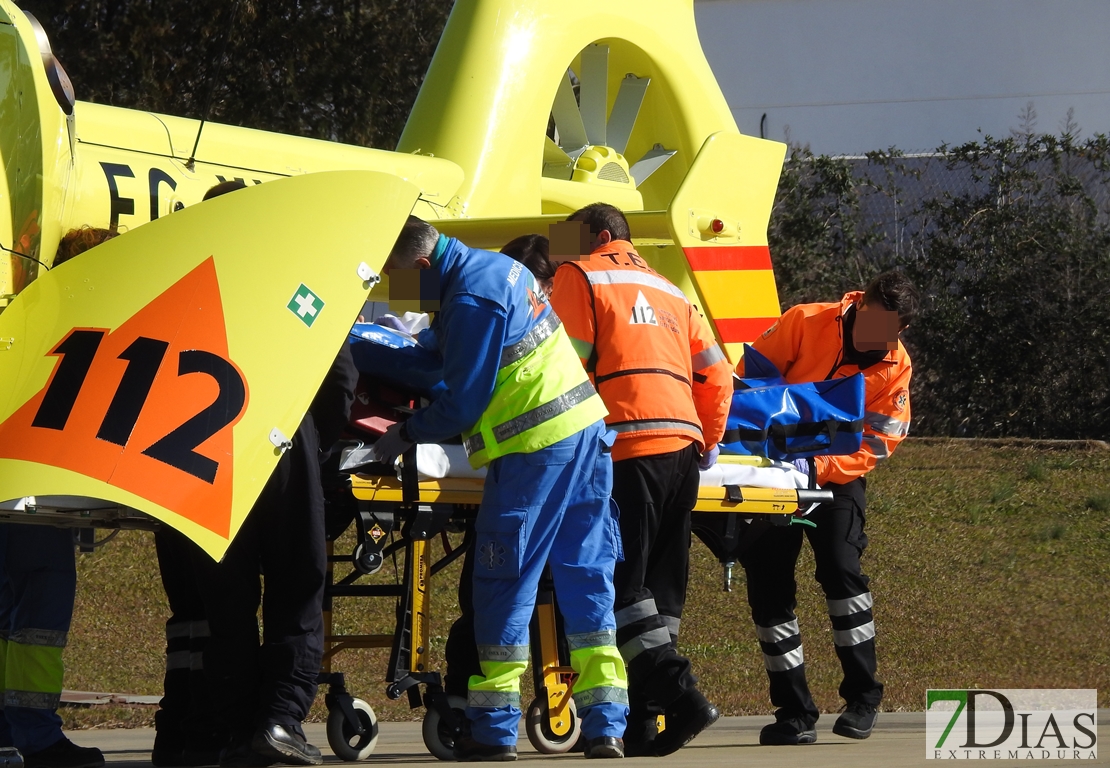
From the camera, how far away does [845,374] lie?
6.45m

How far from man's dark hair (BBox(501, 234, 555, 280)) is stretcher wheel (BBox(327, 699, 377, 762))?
1585 millimetres

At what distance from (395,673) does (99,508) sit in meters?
1.29

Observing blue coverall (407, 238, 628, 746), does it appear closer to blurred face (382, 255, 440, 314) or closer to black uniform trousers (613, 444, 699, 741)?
blurred face (382, 255, 440, 314)

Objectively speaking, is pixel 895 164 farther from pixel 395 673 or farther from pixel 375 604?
pixel 395 673

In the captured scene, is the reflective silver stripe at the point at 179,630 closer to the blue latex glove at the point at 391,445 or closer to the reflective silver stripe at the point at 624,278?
the blue latex glove at the point at 391,445

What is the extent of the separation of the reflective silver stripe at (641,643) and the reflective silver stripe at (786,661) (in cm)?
115

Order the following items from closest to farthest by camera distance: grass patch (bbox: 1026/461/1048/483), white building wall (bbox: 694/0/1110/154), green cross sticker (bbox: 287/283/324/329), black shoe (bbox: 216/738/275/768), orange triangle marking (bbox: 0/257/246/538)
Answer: orange triangle marking (bbox: 0/257/246/538)
green cross sticker (bbox: 287/283/324/329)
black shoe (bbox: 216/738/275/768)
grass patch (bbox: 1026/461/1048/483)
white building wall (bbox: 694/0/1110/154)

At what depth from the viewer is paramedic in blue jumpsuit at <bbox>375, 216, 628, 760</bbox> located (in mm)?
4703

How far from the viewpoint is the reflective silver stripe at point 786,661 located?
621 centimetres

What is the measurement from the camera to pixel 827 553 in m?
6.32

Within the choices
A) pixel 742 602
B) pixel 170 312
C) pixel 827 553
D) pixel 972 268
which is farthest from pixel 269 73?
pixel 170 312

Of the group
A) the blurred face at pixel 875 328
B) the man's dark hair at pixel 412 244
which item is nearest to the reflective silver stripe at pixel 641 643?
the man's dark hair at pixel 412 244

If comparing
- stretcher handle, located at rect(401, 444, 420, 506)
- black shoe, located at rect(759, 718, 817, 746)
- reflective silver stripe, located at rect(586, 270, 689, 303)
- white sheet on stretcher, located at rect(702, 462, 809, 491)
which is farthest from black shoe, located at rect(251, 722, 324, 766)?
black shoe, located at rect(759, 718, 817, 746)

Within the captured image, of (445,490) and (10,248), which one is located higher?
(10,248)
